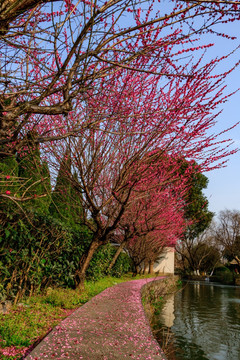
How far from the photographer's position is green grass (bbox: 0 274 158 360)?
13.0ft

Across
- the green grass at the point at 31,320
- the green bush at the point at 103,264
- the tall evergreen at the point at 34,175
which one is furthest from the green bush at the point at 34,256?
the green bush at the point at 103,264

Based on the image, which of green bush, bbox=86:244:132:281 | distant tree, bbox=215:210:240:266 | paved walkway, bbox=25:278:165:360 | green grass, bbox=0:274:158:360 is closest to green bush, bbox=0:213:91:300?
green grass, bbox=0:274:158:360

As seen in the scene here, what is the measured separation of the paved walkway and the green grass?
326mm

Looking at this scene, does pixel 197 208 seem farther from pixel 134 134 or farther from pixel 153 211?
pixel 134 134

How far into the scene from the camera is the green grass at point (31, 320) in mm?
3975

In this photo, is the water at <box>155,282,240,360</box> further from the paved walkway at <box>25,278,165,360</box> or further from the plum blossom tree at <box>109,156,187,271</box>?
the plum blossom tree at <box>109,156,187,271</box>

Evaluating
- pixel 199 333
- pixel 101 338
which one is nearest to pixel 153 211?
pixel 199 333

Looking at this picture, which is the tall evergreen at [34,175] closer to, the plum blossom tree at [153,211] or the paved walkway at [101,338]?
the paved walkway at [101,338]

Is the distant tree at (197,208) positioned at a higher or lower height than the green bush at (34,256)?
higher

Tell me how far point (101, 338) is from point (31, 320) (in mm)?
1605

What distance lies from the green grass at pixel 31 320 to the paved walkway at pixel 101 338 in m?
0.33

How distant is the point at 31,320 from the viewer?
5188 millimetres

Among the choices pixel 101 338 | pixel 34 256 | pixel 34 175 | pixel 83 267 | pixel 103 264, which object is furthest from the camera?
pixel 103 264

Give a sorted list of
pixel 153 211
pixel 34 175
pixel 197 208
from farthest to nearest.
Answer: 1. pixel 197 208
2. pixel 153 211
3. pixel 34 175
